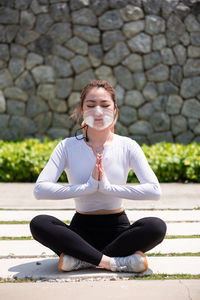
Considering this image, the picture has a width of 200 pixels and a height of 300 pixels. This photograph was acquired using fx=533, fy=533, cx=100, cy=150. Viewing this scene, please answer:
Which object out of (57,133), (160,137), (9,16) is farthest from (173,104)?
(9,16)

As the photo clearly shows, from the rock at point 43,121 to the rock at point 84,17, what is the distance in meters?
1.49

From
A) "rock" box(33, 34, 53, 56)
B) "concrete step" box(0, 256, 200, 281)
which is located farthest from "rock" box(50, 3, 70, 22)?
"concrete step" box(0, 256, 200, 281)

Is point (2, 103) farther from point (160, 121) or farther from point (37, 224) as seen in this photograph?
point (37, 224)

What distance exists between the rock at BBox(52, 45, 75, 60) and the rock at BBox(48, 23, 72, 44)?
96mm

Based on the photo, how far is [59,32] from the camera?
26.9 feet

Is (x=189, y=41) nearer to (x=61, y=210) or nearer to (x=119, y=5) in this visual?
(x=119, y=5)

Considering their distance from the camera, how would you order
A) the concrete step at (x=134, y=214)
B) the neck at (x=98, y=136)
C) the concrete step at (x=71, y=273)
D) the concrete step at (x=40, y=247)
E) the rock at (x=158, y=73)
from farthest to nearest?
the rock at (x=158, y=73) → the concrete step at (x=134, y=214) → the concrete step at (x=40, y=247) → the neck at (x=98, y=136) → the concrete step at (x=71, y=273)

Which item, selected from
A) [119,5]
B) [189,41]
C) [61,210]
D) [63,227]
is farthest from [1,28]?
[63,227]

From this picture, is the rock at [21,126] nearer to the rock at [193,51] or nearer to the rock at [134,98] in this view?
the rock at [134,98]

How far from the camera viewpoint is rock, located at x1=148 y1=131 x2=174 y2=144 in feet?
27.2

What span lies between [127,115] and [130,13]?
5.14 ft

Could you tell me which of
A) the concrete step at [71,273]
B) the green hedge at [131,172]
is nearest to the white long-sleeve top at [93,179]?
the concrete step at [71,273]

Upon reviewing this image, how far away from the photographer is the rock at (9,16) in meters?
8.23

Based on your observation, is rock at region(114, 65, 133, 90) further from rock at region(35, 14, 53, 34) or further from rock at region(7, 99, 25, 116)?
rock at region(7, 99, 25, 116)
